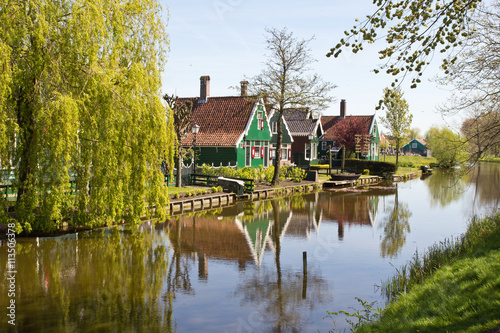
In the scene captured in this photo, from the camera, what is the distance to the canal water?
33.6 feet

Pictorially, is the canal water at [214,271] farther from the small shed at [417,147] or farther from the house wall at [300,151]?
the small shed at [417,147]

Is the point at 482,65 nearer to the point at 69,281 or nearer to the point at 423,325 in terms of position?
the point at 423,325

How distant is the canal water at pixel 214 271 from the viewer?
10234mm

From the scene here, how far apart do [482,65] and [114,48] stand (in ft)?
39.6

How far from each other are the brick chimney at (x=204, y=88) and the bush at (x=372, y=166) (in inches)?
763

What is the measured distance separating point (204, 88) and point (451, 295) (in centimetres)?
3483

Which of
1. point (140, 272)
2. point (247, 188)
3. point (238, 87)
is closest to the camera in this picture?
point (140, 272)

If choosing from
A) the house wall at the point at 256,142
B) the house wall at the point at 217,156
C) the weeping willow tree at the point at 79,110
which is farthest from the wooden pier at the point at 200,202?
the house wall at the point at 256,142

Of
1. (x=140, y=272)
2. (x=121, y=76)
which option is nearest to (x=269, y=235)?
(x=140, y=272)

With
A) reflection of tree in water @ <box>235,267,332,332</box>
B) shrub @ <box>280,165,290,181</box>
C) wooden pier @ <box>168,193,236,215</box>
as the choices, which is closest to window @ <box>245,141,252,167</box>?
shrub @ <box>280,165,290,181</box>

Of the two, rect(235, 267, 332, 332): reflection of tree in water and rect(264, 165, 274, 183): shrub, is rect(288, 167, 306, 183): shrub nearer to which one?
rect(264, 165, 274, 183): shrub

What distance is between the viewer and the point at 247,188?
31.6 meters

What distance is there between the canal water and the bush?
2730 centimetres

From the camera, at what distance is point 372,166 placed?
174ft
